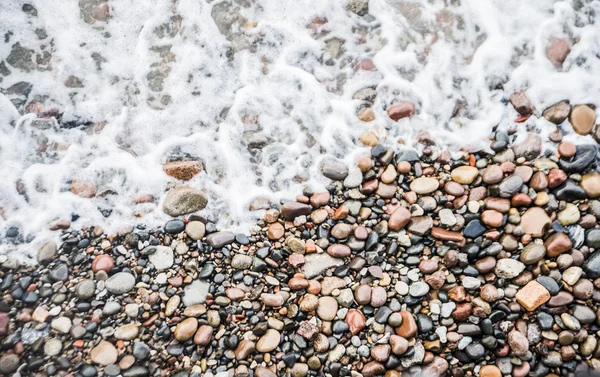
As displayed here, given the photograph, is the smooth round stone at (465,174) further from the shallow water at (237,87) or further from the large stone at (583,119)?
the large stone at (583,119)

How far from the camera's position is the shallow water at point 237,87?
3613 millimetres

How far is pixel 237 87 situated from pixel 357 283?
2.09m

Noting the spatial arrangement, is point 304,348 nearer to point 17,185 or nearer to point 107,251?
point 107,251

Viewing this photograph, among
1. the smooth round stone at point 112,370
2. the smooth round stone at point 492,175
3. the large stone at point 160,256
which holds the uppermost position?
the smooth round stone at point 492,175

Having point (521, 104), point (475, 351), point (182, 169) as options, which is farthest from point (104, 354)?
point (521, 104)

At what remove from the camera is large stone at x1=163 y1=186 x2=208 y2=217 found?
350cm

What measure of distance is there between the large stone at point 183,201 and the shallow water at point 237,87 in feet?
0.29

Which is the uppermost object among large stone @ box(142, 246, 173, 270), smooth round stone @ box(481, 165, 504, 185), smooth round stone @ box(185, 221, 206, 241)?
smooth round stone @ box(481, 165, 504, 185)

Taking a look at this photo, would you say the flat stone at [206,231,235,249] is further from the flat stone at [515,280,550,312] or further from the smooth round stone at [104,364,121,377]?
the flat stone at [515,280,550,312]

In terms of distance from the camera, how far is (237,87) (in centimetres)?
391

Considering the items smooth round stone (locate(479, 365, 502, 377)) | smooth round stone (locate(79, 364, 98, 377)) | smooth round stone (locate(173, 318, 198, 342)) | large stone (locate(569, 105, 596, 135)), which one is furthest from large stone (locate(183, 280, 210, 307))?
large stone (locate(569, 105, 596, 135))

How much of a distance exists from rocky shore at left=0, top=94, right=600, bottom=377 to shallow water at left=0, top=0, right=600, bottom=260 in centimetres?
23

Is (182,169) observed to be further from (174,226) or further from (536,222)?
(536,222)

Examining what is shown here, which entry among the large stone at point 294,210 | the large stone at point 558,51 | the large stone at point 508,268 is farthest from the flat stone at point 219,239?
the large stone at point 558,51
